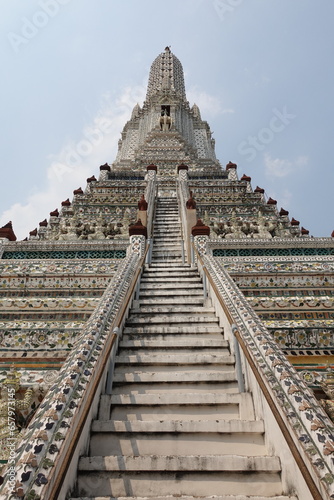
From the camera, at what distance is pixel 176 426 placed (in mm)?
3336

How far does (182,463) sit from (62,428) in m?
1.18

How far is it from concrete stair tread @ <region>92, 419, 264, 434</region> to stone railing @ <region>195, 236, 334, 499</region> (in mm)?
186

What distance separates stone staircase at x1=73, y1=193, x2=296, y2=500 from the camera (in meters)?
2.83

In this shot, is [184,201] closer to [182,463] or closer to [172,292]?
[172,292]

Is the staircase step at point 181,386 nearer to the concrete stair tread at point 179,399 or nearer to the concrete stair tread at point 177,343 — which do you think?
the concrete stair tread at point 179,399

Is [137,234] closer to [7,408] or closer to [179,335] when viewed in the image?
[179,335]

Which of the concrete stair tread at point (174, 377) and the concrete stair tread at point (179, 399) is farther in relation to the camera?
the concrete stair tread at point (174, 377)

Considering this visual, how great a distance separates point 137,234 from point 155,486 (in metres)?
6.50

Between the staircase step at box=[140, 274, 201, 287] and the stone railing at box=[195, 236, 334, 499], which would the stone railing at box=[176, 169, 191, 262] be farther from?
the stone railing at box=[195, 236, 334, 499]

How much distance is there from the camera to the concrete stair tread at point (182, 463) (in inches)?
114

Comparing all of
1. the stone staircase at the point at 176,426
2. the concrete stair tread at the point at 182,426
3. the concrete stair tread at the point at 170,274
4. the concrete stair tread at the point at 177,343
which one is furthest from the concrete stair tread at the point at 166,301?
the concrete stair tread at the point at 182,426

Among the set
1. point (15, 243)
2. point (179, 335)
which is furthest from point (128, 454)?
point (15, 243)

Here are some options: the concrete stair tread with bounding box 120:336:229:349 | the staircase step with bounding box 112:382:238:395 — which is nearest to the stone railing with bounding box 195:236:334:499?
the staircase step with bounding box 112:382:238:395

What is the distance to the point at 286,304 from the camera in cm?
612
